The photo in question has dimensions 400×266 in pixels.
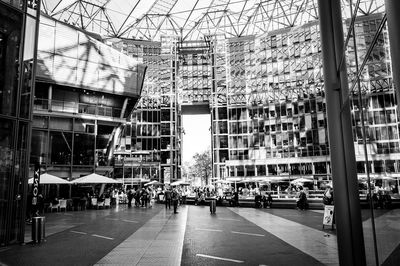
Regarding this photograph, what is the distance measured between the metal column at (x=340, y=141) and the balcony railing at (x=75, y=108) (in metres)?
30.8

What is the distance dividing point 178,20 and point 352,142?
7109 centimetres

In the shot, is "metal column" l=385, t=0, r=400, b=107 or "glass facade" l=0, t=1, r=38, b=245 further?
"glass facade" l=0, t=1, r=38, b=245

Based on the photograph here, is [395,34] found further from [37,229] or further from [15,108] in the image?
[15,108]

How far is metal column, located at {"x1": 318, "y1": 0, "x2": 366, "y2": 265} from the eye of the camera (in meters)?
7.69

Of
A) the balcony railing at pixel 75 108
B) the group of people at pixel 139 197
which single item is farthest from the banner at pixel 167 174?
the group of people at pixel 139 197

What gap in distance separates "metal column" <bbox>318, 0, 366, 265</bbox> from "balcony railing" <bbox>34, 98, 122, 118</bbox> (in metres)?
30.8

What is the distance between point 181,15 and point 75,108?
4265 centimetres

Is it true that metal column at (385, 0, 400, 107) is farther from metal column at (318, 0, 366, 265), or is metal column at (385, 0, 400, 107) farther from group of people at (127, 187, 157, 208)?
group of people at (127, 187, 157, 208)

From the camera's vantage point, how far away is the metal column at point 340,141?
7.69 m

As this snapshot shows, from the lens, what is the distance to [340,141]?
27.5ft

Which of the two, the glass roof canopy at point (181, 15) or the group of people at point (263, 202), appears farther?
the glass roof canopy at point (181, 15)

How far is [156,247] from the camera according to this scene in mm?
10852

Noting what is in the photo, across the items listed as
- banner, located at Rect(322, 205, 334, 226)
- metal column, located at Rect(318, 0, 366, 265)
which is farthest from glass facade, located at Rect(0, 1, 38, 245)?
banner, located at Rect(322, 205, 334, 226)

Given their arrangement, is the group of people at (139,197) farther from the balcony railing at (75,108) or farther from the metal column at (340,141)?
the metal column at (340,141)
